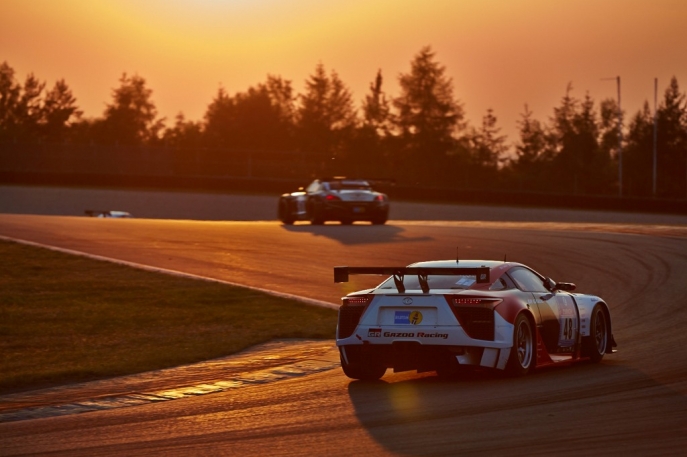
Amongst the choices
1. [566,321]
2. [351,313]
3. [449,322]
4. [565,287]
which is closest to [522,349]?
[449,322]

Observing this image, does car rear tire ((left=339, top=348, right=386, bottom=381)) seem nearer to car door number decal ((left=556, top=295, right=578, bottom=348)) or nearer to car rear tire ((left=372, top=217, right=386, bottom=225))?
car door number decal ((left=556, top=295, right=578, bottom=348))

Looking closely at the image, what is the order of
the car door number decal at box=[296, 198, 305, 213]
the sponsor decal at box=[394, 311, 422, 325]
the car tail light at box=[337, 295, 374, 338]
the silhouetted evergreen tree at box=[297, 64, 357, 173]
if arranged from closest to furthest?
the sponsor decal at box=[394, 311, 422, 325]
the car tail light at box=[337, 295, 374, 338]
the car door number decal at box=[296, 198, 305, 213]
the silhouetted evergreen tree at box=[297, 64, 357, 173]

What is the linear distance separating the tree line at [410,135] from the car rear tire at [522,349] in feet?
153

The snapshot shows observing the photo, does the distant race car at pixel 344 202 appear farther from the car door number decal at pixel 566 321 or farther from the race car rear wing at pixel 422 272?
the race car rear wing at pixel 422 272

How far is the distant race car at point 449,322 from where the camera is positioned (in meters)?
10.1

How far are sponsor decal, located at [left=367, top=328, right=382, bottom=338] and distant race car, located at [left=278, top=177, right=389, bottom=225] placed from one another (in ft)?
72.4

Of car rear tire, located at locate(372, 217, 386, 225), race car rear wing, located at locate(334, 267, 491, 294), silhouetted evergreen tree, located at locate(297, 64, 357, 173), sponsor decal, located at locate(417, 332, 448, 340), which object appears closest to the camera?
sponsor decal, located at locate(417, 332, 448, 340)

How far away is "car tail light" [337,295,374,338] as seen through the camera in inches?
415

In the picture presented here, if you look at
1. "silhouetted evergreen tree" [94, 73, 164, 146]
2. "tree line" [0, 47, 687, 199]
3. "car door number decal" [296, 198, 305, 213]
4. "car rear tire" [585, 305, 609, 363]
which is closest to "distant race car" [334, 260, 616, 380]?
"car rear tire" [585, 305, 609, 363]

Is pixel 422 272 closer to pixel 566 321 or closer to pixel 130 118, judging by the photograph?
pixel 566 321

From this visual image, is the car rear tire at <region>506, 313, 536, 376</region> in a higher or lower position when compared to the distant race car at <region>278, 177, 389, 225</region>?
lower

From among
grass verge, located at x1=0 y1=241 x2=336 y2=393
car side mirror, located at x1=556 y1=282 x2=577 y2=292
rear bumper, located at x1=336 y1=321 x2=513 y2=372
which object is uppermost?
car side mirror, located at x1=556 y1=282 x2=577 y2=292

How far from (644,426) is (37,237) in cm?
2048

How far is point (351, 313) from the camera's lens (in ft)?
34.8
